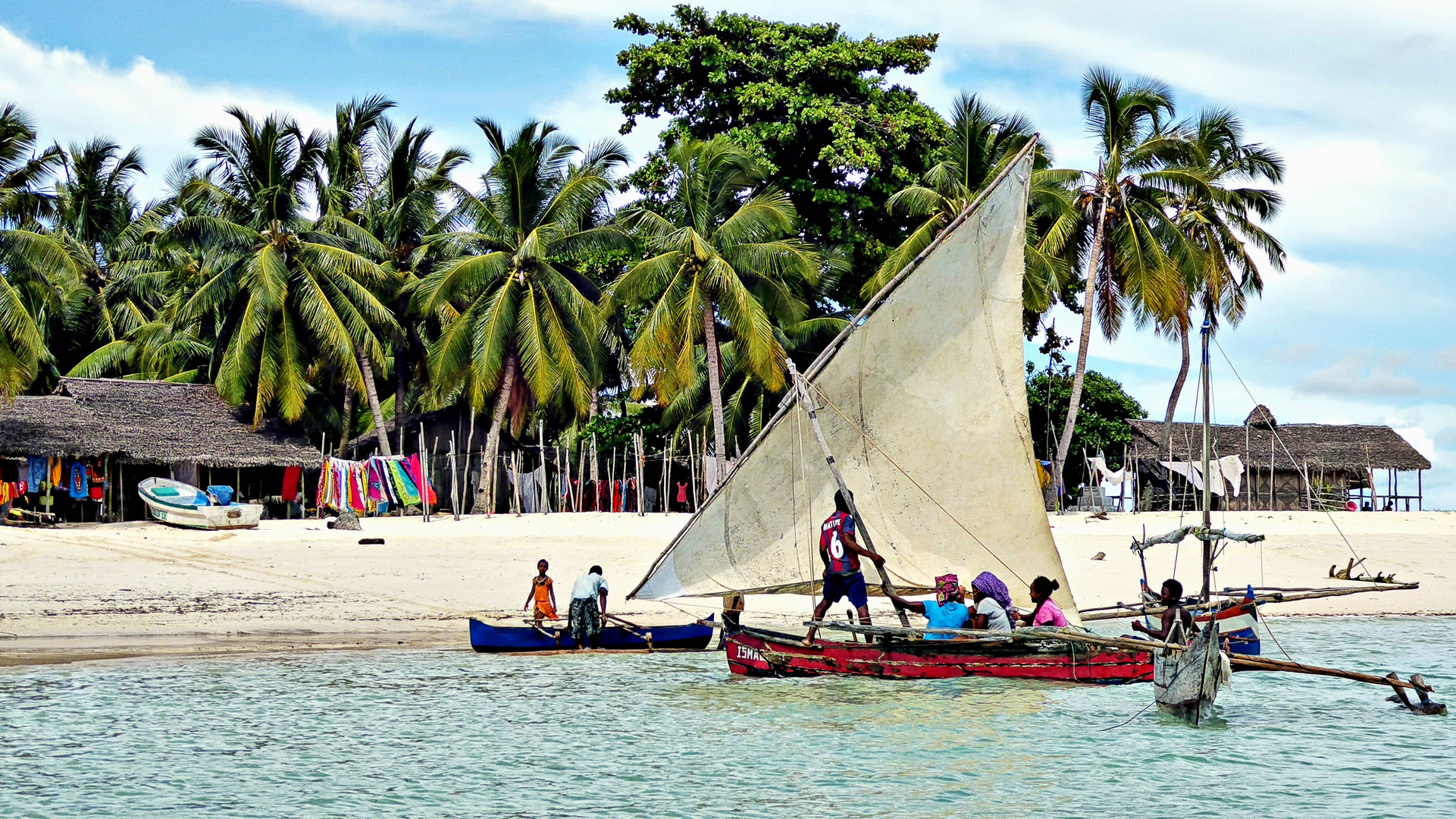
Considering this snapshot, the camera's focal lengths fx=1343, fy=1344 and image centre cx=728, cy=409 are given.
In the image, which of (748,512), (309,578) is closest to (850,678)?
(748,512)

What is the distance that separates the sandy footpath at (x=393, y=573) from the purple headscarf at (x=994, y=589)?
19.1 ft

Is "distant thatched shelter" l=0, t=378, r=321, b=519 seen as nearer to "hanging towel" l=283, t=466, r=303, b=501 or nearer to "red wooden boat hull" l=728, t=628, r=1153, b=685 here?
"hanging towel" l=283, t=466, r=303, b=501

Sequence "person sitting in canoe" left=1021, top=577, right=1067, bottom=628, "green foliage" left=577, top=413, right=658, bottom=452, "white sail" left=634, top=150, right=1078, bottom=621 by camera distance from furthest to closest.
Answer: "green foliage" left=577, top=413, right=658, bottom=452 → "white sail" left=634, top=150, right=1078, bottom=621 → "person sitting in canoe" left=1021, top=577, right=1067, bottom=628

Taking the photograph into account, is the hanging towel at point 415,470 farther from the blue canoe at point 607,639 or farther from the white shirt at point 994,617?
the white shirt at point 994,617

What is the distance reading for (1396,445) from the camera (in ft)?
131

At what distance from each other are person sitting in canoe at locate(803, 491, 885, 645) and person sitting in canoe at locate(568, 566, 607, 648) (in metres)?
3.29

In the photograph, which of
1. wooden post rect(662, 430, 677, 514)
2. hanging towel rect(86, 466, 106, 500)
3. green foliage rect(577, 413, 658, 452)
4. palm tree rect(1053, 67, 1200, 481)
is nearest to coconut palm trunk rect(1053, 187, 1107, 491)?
palm tree rect(1053, 67, 1200, 481)

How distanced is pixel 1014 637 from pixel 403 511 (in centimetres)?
2190

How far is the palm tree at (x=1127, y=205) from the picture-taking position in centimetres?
2870

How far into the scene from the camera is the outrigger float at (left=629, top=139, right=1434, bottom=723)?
12797mm

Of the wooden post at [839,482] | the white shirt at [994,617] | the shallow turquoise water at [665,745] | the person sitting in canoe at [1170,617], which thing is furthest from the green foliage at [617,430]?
the person sitting in canoe at [1170,617]

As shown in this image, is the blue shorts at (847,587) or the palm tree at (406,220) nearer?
the blue shorts at (847,587)

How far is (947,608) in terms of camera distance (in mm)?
12680

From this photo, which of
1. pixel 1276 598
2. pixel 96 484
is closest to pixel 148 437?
pixel 96 484
